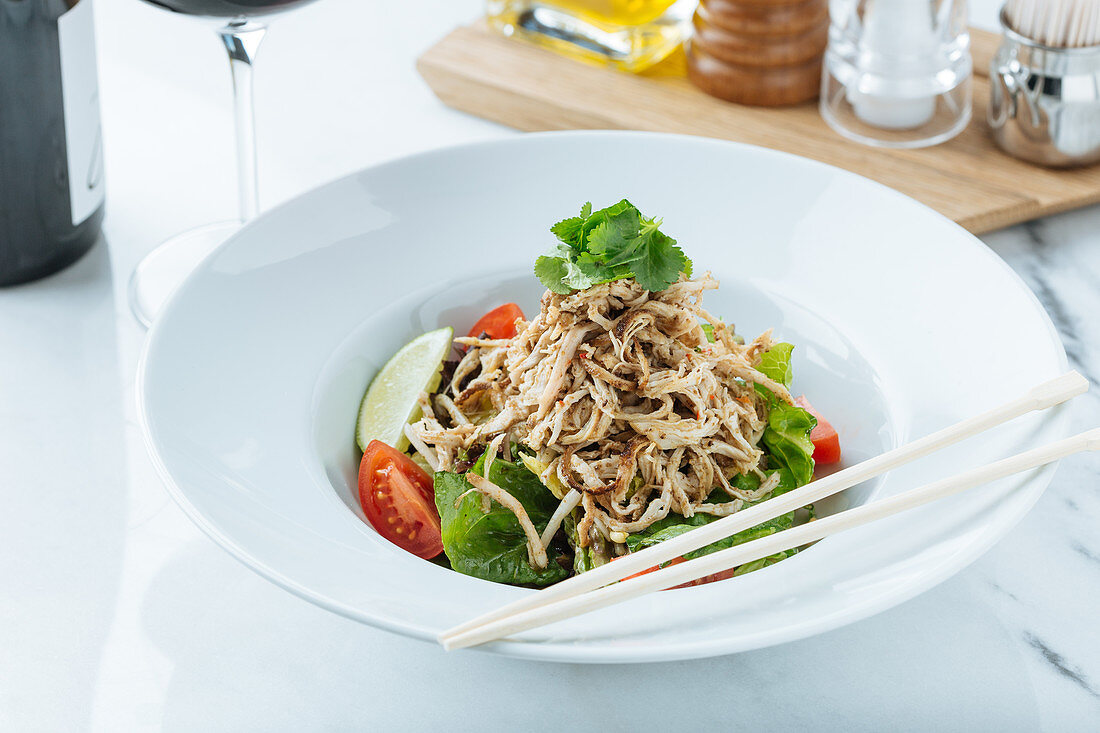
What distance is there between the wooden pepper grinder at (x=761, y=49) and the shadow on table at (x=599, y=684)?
1810 millimetres

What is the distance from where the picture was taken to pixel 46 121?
8.29 ft

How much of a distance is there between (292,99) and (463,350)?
1603 millimetres

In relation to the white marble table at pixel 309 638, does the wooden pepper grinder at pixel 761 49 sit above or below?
above

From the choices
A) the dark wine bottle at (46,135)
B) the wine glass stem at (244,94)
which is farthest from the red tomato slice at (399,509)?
the dark wine bottle at (46,135)

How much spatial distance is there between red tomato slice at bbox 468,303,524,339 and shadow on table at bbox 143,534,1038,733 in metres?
0.73

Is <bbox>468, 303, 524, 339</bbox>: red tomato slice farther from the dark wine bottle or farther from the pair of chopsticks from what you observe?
the dark wine bottle

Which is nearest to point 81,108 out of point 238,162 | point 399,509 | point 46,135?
point 46,135

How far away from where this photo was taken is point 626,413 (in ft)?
6.63

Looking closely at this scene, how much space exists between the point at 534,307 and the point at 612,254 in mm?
641

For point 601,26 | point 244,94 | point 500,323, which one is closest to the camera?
point 500,323

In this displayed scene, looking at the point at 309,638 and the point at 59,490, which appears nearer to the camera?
the point at 309,638

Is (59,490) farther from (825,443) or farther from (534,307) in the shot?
(825,443)

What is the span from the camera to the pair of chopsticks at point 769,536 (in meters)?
1.46

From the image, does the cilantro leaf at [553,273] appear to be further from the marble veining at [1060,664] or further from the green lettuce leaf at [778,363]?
the marble veining at [1060,664]
